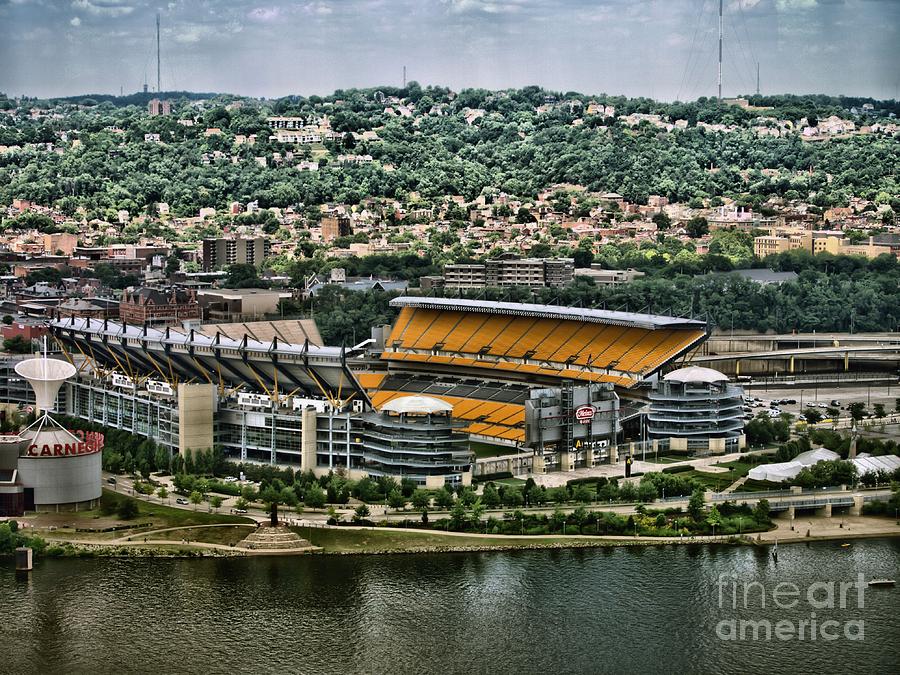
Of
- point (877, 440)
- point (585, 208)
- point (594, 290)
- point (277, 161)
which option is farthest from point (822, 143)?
point (877, 440)

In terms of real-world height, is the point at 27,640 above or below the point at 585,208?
below

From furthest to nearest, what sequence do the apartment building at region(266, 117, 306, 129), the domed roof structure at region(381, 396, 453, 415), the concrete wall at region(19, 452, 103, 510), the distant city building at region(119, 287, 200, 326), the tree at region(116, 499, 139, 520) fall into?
the apartment building at region(266, 117, 306, 129)
the distant city building at region(119, 287, 200, 326)
the domed roof structure at region(381, 396, 453, 415)
the concrete wall at region(19, 452, 103, 510)
the tree at region(116, 499, 139, 520)

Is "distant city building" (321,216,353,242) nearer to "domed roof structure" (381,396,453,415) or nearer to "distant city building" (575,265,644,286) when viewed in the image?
"distant city building" (575,265,644,286)

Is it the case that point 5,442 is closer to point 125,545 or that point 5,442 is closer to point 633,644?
point 125,545

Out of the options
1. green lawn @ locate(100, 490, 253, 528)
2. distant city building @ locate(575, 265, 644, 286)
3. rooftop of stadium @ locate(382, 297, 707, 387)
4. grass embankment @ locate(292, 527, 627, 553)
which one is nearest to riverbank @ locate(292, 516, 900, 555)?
grass embankment @ locate(292, 527, 627, 553)

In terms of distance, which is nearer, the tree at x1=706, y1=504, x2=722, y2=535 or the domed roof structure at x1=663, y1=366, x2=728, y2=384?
the tree at x1=706, y1=504, x2=722, y2=535

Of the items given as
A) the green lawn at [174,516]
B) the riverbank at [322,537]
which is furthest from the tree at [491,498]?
the green lawn at [174,516]
